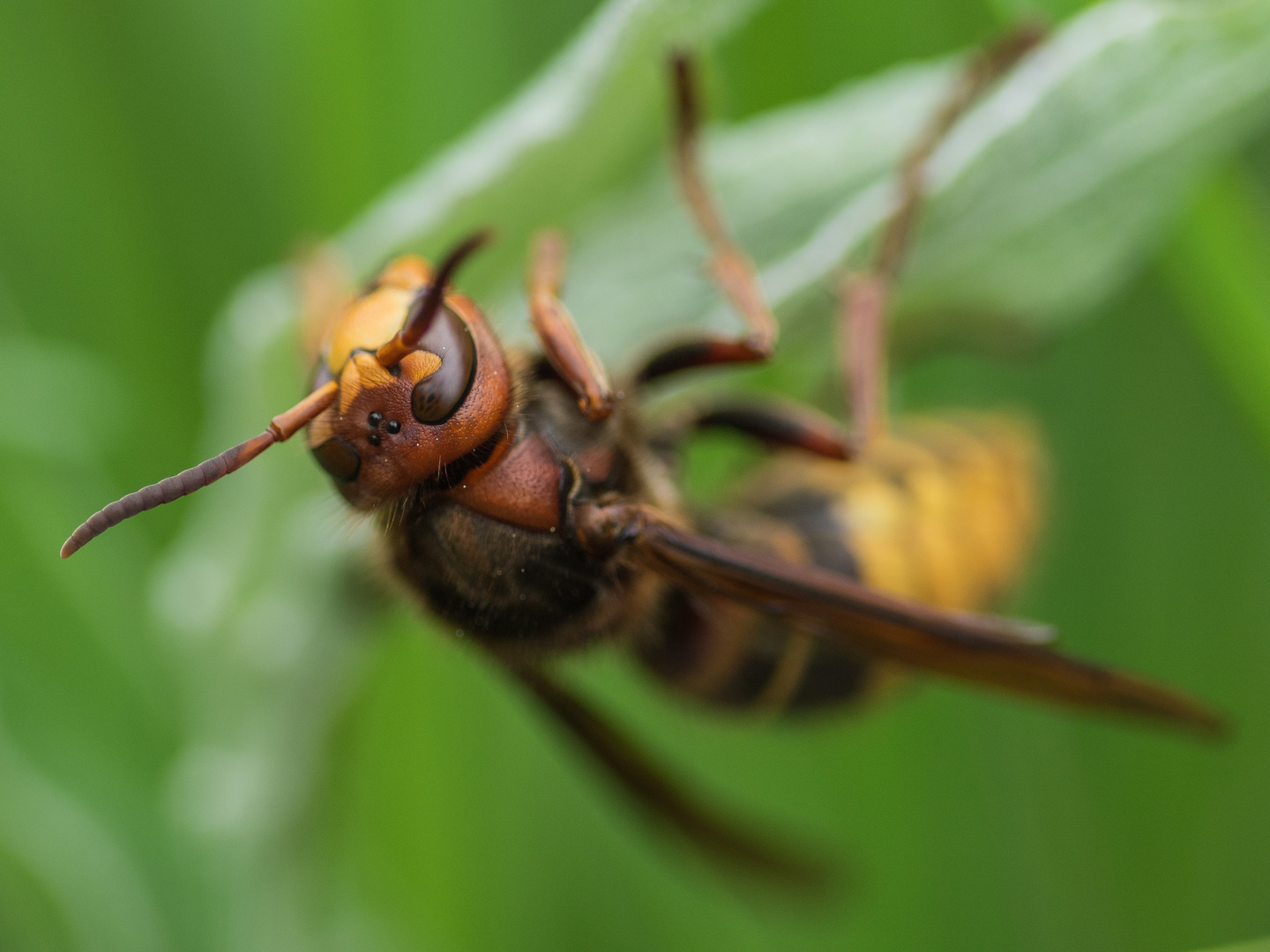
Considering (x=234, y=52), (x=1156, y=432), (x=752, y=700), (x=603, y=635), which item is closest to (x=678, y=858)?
(x=752, y=700)

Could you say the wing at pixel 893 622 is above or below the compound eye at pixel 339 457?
below

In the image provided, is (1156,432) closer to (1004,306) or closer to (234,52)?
(1004,306)

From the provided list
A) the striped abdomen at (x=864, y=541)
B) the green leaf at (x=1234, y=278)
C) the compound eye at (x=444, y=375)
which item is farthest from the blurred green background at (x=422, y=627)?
the compound eye at (x=444, y=375)

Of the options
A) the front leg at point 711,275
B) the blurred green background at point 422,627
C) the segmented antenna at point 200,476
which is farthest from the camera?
the blurred green background at point 422,627

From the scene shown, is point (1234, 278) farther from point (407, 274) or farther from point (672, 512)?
point (407, 274)

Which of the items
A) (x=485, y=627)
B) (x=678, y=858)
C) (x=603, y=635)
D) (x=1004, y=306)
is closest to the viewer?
(x=485, y=627)

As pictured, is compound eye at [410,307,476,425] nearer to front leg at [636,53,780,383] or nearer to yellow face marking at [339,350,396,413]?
yellow face marking at [339,350,396,413]

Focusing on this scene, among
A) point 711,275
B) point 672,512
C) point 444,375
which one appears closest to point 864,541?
point 672,512

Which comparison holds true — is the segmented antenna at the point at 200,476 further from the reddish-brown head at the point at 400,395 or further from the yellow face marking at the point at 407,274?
the yellow face marking at the point at 407,274
